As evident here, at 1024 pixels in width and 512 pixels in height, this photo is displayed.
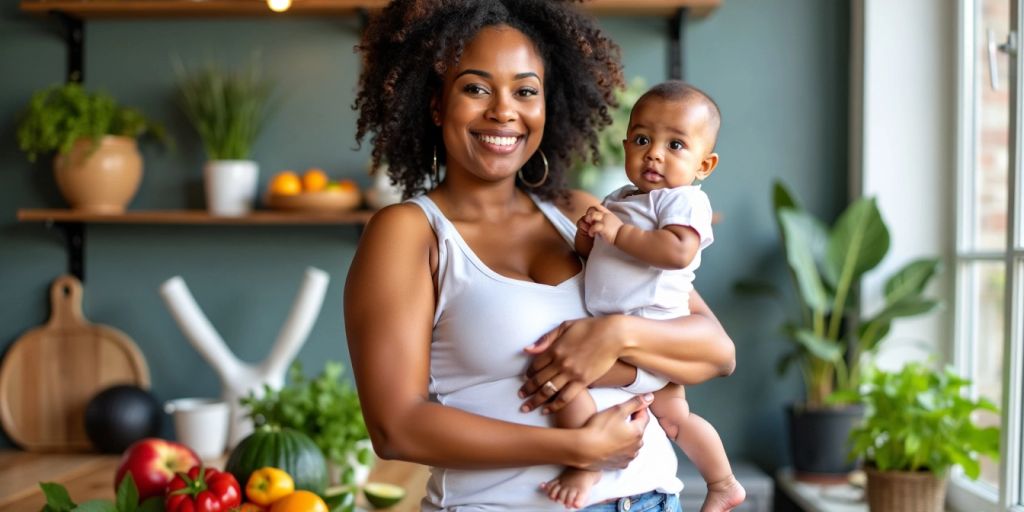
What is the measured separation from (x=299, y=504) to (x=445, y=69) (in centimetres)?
86

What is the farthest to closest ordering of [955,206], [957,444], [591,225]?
[955,206]
[957,444]
[591,225]

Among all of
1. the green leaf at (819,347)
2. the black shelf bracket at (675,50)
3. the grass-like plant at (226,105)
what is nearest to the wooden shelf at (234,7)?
the black shelf bracket at (675,50)

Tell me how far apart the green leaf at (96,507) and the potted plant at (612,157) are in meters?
1.66

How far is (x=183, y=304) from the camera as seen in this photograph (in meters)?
3.19

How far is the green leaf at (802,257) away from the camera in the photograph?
118 inches

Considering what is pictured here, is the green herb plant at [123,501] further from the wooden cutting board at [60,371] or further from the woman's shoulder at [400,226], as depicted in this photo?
the wooden cutting board at [60,371]

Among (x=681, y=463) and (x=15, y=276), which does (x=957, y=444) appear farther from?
(x=15, y=276)

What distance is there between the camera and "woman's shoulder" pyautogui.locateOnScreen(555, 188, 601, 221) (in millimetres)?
1625

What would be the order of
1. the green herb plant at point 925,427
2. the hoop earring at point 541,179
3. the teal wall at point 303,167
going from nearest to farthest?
the hoop earring at point 541,179 < the green herb plant at point 925,427 < the teal wall at point 303,167

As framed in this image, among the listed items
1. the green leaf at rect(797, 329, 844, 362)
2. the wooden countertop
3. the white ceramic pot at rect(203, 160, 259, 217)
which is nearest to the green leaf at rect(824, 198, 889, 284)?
the green leaf at rect(797, 329, 844, 362)

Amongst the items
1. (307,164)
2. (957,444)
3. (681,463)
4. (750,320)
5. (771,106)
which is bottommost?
(681,463)

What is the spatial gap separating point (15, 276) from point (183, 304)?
2.35 feet

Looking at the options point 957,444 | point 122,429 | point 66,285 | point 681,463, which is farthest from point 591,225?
point 66,285

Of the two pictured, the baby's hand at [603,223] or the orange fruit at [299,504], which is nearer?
the baby's hand at [603,223]
